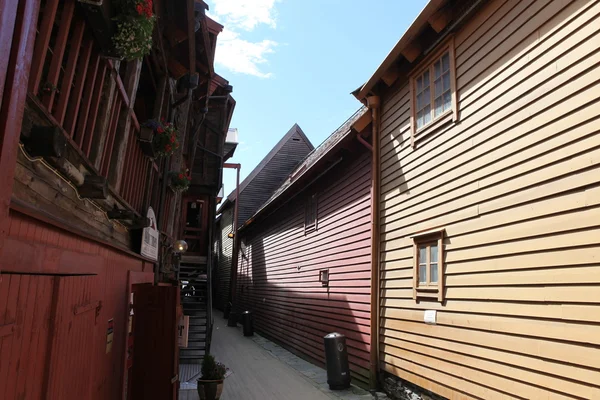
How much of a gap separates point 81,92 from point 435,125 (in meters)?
5.16

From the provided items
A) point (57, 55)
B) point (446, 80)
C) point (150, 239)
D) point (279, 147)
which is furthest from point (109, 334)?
point (279, 147)

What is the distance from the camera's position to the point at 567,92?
15.4 feet

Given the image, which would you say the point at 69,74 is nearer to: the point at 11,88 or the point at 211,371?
the point at 11,88

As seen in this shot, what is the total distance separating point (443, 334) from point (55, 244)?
511 cm

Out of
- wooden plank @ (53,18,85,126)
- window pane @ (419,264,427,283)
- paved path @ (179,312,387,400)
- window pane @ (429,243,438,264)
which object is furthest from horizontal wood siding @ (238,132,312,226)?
wooden plank @ (53,18,85,126)

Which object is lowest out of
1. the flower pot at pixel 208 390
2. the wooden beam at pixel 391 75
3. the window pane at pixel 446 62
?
the flower pot at pixel 208 390

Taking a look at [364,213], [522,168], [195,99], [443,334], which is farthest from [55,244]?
[195,99]

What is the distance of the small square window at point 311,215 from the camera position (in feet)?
41.7

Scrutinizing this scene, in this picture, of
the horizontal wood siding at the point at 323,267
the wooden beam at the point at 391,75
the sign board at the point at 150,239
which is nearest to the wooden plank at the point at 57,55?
the sign board at the point at 150,239

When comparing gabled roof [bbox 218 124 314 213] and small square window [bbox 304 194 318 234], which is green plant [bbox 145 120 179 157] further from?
gabled roof [bbox 218 124 314 213]

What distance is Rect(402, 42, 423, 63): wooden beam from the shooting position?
770 centimetres

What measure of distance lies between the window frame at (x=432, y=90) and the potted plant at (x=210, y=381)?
15.3ft

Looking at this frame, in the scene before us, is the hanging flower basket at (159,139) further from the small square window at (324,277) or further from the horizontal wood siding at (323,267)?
the small square window at (324,277)

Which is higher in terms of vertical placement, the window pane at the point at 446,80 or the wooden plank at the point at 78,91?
the window pane at the point at 446,80
